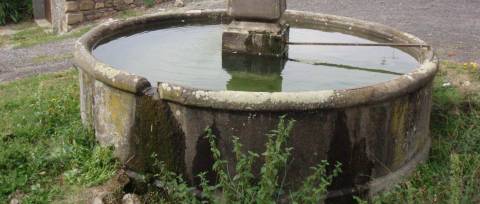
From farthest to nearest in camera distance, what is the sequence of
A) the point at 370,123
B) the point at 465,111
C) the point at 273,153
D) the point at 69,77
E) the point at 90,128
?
the point at 69,77 < the point at 465,111 < the point at 90,128 < the point at 370,123 < the point at 273,153

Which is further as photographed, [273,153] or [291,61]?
[291,61]

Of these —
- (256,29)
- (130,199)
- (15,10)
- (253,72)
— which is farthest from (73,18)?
(130,199)

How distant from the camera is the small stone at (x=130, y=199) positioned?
4.33 meters

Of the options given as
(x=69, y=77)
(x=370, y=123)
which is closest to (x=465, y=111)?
(x=370, y=123)

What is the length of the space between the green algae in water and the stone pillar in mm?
115

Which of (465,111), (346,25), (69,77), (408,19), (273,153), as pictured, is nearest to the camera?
(273,153)

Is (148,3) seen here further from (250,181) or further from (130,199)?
(250,181)

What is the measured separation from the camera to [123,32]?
625 centimetres

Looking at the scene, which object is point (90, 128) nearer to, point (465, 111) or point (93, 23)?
point (465, 111)

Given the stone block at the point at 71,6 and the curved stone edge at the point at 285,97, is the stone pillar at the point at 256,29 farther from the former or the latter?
the stone block at the point at 71,6

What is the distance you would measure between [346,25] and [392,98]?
245 centimetres

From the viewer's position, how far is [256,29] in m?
5.68

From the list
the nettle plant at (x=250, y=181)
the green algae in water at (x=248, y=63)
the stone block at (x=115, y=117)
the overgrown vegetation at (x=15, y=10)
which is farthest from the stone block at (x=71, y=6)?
the nettle plant at (x=250, y=181)

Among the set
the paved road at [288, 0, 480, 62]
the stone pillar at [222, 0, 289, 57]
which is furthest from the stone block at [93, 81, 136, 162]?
the paved road at [288, 0, 480, 62]
